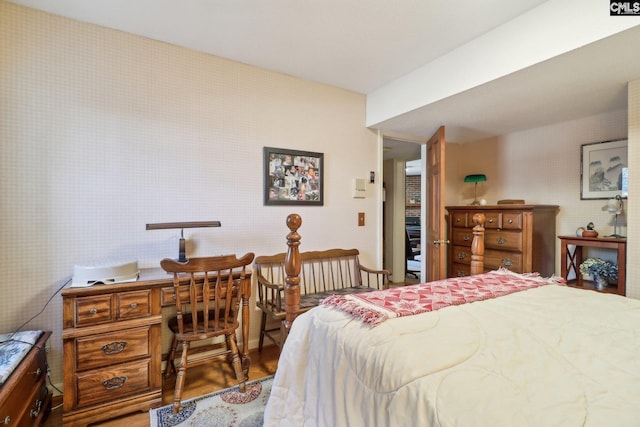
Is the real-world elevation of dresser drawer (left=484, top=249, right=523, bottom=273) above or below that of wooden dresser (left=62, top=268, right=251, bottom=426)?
above

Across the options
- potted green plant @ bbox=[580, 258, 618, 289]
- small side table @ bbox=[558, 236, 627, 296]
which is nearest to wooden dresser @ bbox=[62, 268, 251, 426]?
small side table @ bbox=[558, 236, 627, 296]

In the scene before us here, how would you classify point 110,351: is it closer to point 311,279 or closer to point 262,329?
point 262,329

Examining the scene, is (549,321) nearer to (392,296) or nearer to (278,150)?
(392,296)

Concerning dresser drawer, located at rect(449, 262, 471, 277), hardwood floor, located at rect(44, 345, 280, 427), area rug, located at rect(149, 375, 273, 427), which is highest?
dresser drawer, located at rect(449, 262, 471, 277)

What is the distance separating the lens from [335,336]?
1172 millimetres

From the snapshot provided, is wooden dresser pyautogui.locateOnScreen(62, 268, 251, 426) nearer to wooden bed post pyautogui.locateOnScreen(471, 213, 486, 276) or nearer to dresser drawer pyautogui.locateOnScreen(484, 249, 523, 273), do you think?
wooden bed post pyautogui.locateOnScreen(471, 213, 486, 276)

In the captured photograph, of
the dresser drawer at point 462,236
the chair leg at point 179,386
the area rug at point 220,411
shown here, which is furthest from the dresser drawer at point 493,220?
the chair leg at point 179,386

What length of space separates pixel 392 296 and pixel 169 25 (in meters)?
2.20

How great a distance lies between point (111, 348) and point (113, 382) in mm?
198

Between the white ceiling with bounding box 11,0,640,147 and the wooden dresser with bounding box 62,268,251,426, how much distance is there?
5.50 ft

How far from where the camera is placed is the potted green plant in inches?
98.0

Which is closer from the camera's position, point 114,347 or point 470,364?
point 470,364

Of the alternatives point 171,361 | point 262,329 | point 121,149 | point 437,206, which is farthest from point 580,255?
point 121,149

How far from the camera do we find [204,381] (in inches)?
84.4
